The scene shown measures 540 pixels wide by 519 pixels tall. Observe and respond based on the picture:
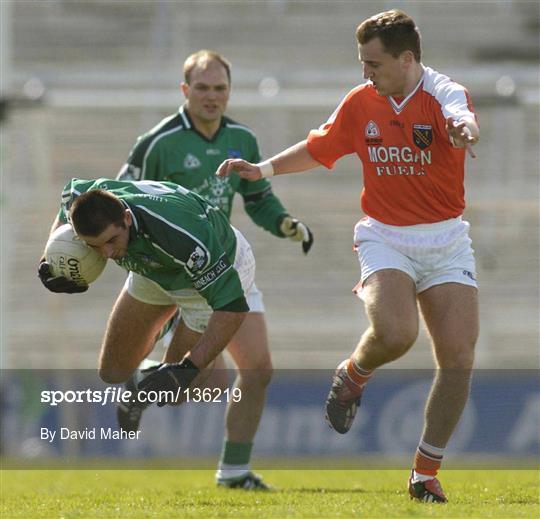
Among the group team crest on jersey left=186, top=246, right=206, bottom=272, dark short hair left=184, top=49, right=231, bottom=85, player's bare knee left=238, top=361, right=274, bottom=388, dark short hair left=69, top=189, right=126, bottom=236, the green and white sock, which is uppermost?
dark short hair left=184, top=49, right=231, bottom=85

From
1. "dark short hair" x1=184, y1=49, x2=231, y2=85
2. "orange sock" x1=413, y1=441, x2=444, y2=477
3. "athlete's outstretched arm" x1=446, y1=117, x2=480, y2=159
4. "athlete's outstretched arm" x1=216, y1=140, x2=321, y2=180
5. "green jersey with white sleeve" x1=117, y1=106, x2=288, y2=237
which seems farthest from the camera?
"dark short hair" x1=184, y1=49, x2=231, y2=85

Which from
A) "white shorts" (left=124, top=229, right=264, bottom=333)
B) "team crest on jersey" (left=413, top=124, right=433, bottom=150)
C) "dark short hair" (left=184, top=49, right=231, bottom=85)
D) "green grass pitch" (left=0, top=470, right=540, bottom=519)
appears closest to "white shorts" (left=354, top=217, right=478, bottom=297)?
"team crest on jersey" (left=413, top=124, right=433, bottom=150)

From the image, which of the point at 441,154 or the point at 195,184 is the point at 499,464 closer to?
the point at 195,184

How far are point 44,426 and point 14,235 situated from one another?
345 centimetres

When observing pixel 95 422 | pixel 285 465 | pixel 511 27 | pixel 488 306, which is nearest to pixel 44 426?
pixel 95 422

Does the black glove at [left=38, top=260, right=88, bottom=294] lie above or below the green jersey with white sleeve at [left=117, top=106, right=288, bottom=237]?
below

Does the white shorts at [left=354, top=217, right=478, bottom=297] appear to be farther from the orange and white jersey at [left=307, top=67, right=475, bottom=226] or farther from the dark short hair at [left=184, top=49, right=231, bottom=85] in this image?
the dark short hair at [left=184, top=49, right=231, bottom=85]

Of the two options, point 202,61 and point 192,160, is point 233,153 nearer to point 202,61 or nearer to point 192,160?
point 192,160

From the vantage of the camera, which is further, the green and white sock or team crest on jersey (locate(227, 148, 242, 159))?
team crest on jersey (locate(227, 148, 242, 159))

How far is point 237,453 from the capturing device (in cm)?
780

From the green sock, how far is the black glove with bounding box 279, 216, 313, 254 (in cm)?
136

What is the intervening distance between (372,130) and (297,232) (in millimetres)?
1757

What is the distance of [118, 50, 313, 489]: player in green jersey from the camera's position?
7816 millimetres

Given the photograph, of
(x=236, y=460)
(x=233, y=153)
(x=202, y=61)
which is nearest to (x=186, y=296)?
(x=236, y=460)
